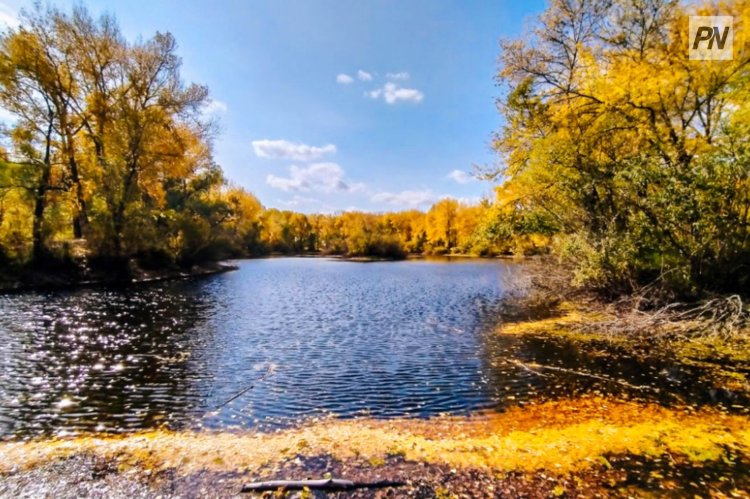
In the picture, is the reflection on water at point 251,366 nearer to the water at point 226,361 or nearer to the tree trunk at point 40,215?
the water at point 226,361

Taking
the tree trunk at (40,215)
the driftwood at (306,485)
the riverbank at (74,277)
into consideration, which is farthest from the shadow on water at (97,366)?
the tree trunk at (40,215)

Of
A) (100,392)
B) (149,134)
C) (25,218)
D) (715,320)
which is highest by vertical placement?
(149,134)

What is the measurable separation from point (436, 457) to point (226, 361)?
7.68m

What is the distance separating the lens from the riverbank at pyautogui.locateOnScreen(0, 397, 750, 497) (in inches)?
204

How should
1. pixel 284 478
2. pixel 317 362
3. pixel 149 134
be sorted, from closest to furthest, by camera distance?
pixel 284 478 < pixel 317 362 < pixel 149 134

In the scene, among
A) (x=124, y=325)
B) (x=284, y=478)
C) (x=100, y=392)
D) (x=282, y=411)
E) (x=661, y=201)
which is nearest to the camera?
(x=284, y=478)

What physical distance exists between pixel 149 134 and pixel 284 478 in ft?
105

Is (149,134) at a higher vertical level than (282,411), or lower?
higher

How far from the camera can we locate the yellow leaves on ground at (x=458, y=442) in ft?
19.4

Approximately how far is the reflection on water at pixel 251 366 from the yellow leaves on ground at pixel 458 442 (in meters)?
0.69

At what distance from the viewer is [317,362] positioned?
37.4 feet

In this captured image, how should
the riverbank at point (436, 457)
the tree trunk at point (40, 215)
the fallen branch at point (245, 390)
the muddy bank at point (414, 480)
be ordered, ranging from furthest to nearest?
the tree trunk at point (40, 215)
the fallen branch at point (245, 390)
the riverbank at point (436, 457)
the muddy bank at point (414, 480)

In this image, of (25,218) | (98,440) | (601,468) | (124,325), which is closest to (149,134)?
(25,218)

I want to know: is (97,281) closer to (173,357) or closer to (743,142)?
(173,357)
